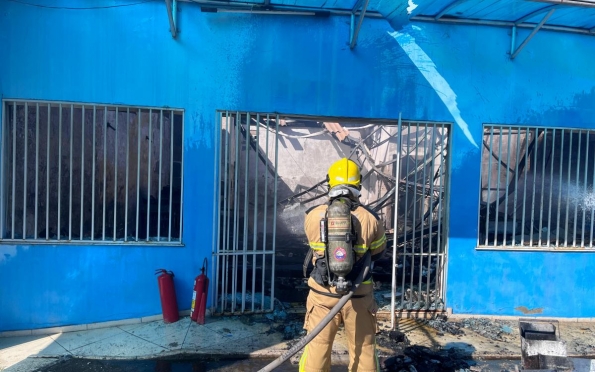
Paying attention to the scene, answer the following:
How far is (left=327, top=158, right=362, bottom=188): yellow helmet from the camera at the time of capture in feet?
11.5

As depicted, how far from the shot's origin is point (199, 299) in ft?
16.5

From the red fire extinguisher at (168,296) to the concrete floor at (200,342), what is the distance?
10 cm

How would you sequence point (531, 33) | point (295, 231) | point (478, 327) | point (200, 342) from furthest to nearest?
point (295, 231) < point (478, 327) < point (531, 33) < point (200, 342)

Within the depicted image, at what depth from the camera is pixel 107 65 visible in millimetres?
5000

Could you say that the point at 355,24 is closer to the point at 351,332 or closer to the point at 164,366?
the point at 351,332

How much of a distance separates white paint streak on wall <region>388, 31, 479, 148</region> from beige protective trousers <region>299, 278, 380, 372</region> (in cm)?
301

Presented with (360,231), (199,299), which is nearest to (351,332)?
(360,231)

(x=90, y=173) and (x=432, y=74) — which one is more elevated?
(x=432, y=74)

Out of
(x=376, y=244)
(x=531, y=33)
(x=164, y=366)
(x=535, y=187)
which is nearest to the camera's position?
(x=376, y=244)

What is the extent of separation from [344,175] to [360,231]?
1.55ft

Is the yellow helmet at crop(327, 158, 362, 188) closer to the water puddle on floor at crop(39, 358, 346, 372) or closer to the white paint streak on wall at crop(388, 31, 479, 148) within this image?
the water puddle on floor at crop(39, 358, 346, 372)

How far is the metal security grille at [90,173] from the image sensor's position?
194 inches

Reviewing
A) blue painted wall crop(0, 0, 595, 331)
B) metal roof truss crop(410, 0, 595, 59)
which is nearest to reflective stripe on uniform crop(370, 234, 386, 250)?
blue painted wall crop(0, 0, 595, 331)

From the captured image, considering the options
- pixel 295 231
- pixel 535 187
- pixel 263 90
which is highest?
pixel 263 90
